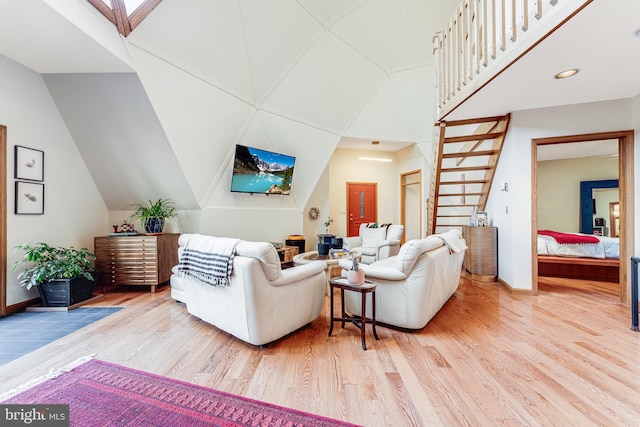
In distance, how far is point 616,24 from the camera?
6.42 feet

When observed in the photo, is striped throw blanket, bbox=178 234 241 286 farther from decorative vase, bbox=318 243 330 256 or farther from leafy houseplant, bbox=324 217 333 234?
leafy houseplant, bbox=324 217 333 234

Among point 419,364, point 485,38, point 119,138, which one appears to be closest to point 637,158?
point 485,38

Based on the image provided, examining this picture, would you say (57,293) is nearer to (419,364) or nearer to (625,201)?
(419,364)

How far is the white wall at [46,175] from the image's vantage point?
3168mm

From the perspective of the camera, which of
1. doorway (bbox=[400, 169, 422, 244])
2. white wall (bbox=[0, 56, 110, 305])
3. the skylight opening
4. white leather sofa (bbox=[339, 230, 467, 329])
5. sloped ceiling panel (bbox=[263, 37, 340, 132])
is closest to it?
white leather sofa (bbox=[339, 230, 467, 329])

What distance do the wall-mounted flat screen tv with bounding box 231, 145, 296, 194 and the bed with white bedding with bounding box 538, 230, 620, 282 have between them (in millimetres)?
4667

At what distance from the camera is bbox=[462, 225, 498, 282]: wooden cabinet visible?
4414mm

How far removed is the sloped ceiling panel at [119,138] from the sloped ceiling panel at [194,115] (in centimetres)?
13

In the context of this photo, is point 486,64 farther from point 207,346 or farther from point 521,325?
point 207,346

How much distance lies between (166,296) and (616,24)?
5133mm

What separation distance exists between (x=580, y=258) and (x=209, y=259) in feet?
18.8

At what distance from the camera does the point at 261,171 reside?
193 inches

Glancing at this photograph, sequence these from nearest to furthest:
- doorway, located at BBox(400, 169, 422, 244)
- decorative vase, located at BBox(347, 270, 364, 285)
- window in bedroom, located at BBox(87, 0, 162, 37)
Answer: decorative vase, located at BBox(347, 270, 364, 285) → window in bedroom, located at BBox(87, 0, 162, 37) → doorway, located at BBox(400, 169, 422, 244)

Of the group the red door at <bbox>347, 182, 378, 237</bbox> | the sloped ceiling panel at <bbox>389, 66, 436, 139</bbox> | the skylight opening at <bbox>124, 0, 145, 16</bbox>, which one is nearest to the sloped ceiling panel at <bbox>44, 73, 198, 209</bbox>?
the skylight opening at <bbox>124, 0, 145, 16</bbox>
